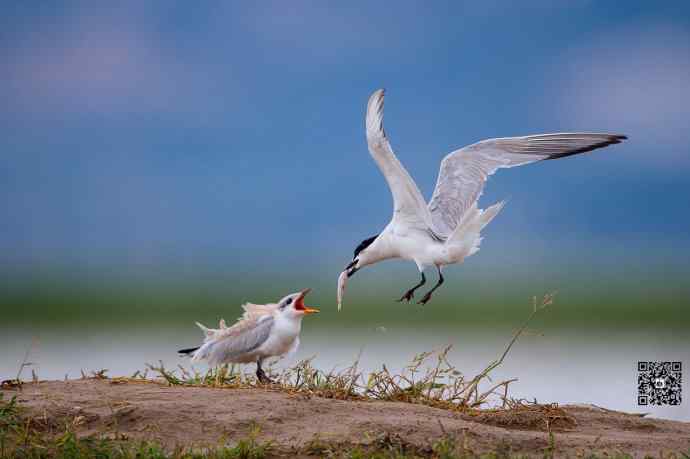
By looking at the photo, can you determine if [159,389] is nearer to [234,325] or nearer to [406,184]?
[234,325]

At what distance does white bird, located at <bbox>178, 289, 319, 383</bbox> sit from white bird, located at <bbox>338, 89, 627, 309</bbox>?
98 centimetres

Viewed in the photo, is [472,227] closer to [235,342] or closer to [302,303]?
[302,303]

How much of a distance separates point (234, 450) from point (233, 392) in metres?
1.16

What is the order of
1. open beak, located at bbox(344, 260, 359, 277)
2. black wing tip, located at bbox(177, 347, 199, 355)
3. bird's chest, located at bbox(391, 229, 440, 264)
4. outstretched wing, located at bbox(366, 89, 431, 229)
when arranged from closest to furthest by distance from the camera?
outstretched wing, located at bbox(366, 89, 431, 229), black wing tip, located at bbox(177, 347, 199, 355), bird's chest, located at bbox(391, 229, 440, 264), open beak, located at bbox(344, 260, 359, 277)

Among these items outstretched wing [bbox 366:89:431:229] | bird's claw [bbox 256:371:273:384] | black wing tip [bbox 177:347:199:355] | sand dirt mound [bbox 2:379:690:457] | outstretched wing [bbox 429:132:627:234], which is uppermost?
outstretched wing [bbox 429:132:627:234]

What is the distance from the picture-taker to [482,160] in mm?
9461

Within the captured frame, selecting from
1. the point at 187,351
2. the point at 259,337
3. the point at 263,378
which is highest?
the point at 259,337

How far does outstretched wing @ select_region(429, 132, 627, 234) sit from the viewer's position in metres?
9.20

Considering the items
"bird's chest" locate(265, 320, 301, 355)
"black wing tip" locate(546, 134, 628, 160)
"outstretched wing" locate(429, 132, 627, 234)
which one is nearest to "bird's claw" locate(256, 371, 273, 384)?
"bird's chest" locate(265, 320, 301, 355)

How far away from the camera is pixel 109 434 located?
5.49m

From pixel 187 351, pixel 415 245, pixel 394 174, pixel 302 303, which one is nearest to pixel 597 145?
pixel 415 245

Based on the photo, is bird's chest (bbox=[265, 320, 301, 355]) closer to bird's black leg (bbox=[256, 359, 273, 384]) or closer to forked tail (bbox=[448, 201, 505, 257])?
bird's black leg (bbox=[256, 359, 273, 384])

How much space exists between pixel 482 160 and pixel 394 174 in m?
1.86

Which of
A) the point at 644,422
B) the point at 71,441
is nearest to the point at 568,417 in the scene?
the point at 644,422
